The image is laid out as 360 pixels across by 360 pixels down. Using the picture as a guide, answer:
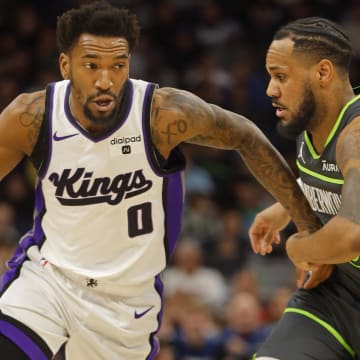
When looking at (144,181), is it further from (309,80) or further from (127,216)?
(309,80)

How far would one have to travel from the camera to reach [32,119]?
4496 mm

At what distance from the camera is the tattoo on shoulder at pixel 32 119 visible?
4.48 metres

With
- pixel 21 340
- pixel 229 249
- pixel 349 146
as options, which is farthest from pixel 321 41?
pixel 229 249

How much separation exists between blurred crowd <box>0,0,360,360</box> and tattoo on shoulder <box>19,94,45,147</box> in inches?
138

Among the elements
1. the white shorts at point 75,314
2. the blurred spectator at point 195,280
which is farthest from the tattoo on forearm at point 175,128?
the blurred spectator at point 195,280

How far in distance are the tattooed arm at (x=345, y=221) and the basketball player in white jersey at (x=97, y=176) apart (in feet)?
2.23

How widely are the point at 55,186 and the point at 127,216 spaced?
385 mm

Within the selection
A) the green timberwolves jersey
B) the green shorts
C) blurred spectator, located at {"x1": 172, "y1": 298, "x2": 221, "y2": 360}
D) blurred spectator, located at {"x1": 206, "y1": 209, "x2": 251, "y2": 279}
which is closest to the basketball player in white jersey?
the green timberwolves jersey

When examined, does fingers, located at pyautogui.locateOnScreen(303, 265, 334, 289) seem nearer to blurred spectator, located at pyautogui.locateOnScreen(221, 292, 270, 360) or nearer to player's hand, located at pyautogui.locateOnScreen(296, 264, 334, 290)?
player's hand, located at pyautogui.locateOnScreen(296, 264, 334, 290)

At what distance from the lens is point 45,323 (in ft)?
14.4

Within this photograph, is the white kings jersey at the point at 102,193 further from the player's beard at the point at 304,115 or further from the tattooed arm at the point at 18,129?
the player's beard at the point at 304,115

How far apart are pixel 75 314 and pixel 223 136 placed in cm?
115

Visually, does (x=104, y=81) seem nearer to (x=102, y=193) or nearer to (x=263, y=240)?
(x=102, y=193)

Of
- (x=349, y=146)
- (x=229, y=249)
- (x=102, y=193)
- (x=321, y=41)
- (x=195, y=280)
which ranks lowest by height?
(x=195, y=280)
